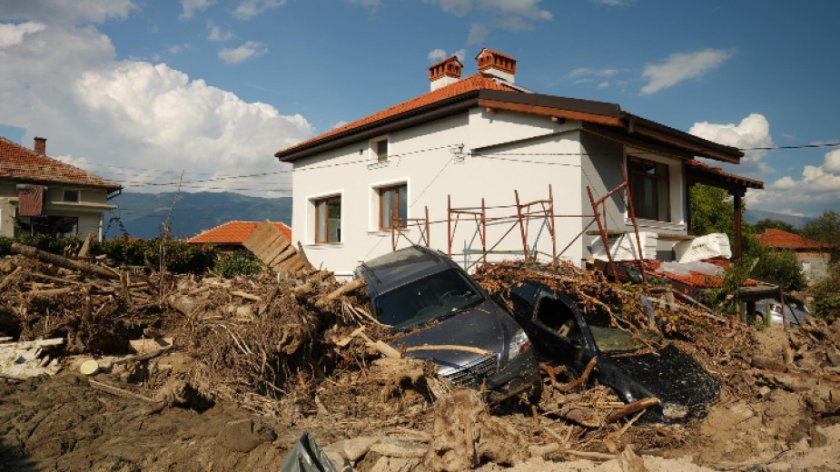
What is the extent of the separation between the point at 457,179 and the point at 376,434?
818cm

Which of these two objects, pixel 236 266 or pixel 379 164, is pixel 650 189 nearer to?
pixel 379 164

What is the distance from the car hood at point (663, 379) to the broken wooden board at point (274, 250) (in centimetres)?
931

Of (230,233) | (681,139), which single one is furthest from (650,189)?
(230,233)

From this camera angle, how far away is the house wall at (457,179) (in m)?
10.3

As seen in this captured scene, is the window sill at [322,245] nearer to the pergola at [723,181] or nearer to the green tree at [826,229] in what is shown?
the pergola at [723,181]

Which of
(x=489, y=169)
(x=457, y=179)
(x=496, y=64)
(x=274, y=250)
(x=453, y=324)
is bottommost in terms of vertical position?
(x=453, y=324)

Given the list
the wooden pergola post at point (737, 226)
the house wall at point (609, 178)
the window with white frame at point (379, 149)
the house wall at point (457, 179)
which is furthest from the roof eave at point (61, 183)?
the wooden pergola post at point (737, 226)

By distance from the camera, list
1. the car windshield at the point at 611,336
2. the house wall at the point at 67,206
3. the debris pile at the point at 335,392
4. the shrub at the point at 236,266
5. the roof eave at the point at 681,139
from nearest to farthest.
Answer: the debris pile at the point at 335,392 → the car windshield at the point at 611,336 → the roof eave at the point at 681,139 → the shrub at the point at 236,266 → the house wall at the point at 67,206

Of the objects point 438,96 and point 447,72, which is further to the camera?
point 447,72

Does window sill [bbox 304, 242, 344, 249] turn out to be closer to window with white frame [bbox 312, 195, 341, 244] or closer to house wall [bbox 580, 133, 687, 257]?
window with white frame [bbox 312, 195, 341, 244]

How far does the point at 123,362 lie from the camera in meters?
6.47

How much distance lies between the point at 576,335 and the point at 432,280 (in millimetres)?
2034

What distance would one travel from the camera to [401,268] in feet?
24.6

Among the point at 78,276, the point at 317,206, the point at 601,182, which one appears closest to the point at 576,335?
the point at 601,182
